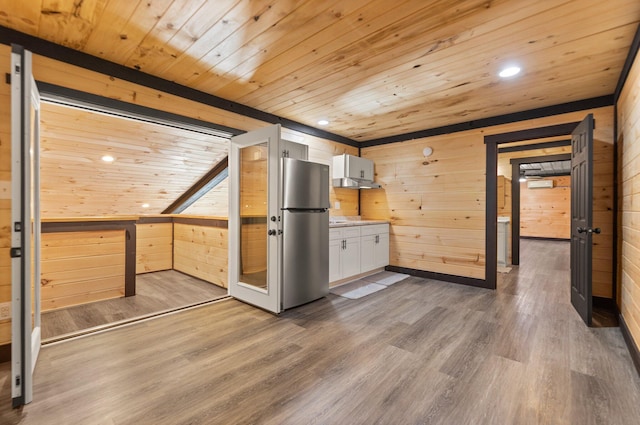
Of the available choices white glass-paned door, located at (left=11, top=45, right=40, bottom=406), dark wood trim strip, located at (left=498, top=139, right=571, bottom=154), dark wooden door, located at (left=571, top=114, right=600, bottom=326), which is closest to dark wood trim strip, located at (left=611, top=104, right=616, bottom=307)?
dark wooden door, located at (left=571, top=114, right=600, bottom=326)

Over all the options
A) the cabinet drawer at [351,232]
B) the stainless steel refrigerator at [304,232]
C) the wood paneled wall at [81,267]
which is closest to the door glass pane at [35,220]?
the wood paneled wall at [81,267]

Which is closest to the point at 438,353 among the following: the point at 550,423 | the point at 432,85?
the point at 550,423

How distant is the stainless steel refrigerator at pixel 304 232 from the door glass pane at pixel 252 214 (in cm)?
32

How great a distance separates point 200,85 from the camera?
3.10 meters

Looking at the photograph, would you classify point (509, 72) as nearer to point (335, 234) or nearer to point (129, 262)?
point (335, 234)

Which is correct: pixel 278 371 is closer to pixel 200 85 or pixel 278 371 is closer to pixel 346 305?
pixel 346 305

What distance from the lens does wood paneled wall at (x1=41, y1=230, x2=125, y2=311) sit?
3.33m

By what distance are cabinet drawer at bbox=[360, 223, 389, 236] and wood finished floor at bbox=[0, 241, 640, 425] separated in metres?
1.52

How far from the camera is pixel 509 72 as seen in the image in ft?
→ 9.07

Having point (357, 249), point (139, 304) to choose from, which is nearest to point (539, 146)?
point (357, 249)

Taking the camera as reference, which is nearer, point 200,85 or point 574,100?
point 200,85

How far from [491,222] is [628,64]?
2199 mm

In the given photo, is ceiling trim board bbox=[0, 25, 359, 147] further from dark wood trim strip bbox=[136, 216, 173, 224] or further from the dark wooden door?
the dark wooden door

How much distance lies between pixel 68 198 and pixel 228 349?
3.57 m
